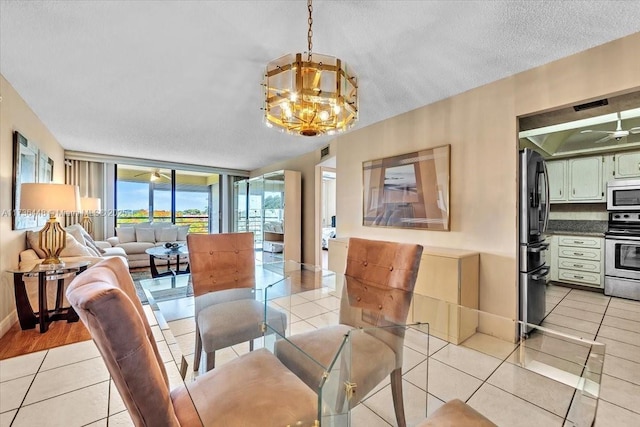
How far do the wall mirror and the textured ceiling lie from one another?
0.49 metres

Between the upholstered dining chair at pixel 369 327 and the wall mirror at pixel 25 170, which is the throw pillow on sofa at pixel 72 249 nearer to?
the wall mirror at pixel 25 170

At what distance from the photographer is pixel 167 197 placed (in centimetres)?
712

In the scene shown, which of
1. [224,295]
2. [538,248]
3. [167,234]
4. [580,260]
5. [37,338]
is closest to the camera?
[224,295]

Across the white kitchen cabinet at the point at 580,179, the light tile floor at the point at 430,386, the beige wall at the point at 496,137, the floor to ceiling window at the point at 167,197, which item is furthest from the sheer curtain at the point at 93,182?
the white kitchen cabinet at the point at 580,179

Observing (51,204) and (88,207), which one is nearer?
(51,204)

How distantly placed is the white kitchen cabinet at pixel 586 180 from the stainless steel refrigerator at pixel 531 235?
2405mm

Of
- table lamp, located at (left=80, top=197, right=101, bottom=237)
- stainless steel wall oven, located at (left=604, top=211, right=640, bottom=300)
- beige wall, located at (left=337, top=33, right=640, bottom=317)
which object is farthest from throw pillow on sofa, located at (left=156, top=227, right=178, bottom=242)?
stainless steel wall oven, located at (left=604, top=211, right=640, bottom=300)

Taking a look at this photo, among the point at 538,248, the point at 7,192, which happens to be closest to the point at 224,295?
the point at 7,192

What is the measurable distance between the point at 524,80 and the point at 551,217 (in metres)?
3.53

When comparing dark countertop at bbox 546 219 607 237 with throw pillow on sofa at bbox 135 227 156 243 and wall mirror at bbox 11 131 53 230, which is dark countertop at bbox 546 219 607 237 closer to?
wall mirror at bbox 11 131 53 230

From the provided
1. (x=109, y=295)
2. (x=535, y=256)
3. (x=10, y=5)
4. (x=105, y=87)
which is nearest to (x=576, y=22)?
(x=535, y=256)

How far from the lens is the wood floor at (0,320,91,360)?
2.29 metres

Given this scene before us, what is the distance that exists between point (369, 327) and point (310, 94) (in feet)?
4.64

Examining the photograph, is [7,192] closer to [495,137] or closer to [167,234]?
[167,234]
